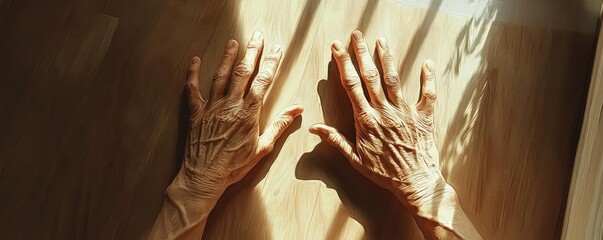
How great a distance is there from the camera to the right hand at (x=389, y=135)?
196cm

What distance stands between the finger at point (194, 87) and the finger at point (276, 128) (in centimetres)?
22

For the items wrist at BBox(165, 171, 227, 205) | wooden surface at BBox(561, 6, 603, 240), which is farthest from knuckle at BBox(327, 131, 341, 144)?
wooden surface at BBox(561, 6, 603, 240)

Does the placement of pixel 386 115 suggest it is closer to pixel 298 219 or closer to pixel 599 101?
pixel 298 219

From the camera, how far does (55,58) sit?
7.06 ft

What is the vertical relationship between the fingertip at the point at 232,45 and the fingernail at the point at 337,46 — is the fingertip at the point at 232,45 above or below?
below

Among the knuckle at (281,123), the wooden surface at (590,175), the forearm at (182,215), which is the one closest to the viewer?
the wooden surface at (590,175)

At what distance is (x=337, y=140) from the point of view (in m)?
2.01

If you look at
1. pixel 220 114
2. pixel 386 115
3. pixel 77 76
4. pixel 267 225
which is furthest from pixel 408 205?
pixel 77 76

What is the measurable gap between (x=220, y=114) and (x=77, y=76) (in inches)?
19.8

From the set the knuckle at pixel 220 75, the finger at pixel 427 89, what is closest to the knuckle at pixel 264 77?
the knuckle at pixel 220 75

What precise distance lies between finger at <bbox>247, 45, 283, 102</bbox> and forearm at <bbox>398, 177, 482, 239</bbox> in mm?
506

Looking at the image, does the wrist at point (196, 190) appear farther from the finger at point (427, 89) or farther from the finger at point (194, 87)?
the finger at point (427, 89)

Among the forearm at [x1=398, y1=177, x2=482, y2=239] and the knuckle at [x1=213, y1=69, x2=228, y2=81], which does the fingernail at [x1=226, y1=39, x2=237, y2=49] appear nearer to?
the knuckle at [x1=213, y1=69, x2=228, y2=81]

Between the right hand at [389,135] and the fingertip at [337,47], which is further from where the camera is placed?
the fingertip at [337,47]
